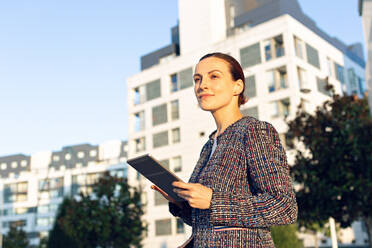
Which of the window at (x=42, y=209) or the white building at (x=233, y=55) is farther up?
the white building at (x=233, y=55)

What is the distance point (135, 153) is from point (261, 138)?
5410cm

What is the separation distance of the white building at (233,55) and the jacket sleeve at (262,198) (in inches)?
1521

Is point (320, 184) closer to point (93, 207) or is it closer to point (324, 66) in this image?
point (93, 207)

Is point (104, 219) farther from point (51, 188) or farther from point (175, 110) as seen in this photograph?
point (51, 188)

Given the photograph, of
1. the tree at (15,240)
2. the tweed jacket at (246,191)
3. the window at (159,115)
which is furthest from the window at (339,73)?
the tweed jacket at (246,191)

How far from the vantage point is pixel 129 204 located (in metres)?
33.2

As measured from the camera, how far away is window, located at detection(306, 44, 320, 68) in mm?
46028

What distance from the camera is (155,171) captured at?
99.2 inches

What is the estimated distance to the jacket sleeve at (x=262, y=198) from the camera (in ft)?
7.83

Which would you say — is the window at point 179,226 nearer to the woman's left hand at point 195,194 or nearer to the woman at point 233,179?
the woman at point 233,179

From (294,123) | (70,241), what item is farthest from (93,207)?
(294,123)

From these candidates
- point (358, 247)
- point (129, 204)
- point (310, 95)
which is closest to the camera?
point (129, 204)

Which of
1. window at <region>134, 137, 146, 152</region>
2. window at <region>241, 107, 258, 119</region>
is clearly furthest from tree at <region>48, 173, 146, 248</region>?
window at <region>134, 137, 146, 152</region>

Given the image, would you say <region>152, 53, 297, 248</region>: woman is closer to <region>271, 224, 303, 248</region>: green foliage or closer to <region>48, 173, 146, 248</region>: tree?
<region>271, 224, 303, 248</region>: green foliage
